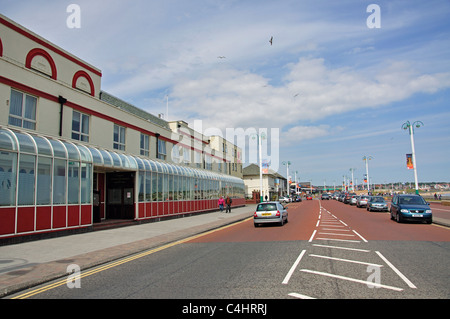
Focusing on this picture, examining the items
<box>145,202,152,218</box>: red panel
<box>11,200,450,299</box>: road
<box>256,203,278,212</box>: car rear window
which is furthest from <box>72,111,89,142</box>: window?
<box>11,200,450,299</box>: road

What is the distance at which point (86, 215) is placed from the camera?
53.1ft

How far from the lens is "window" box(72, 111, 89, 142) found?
62.2 ft

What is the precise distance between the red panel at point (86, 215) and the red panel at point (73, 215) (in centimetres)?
29

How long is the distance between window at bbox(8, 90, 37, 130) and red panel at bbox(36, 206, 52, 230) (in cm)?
435

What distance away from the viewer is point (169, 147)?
101 ft

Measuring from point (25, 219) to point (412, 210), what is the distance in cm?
1893

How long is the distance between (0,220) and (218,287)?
9.71 m

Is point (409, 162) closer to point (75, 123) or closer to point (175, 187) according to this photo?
point (175, 187)

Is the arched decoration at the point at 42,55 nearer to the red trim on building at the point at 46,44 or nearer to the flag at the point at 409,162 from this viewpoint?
the red trim on building at the point at 46,44

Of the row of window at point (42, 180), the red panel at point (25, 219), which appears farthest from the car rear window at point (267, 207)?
the red panel at point (25, 219)

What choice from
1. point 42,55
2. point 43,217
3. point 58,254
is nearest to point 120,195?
point 43,217

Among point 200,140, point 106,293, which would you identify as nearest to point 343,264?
point 106,293

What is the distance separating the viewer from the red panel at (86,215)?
15.9m
